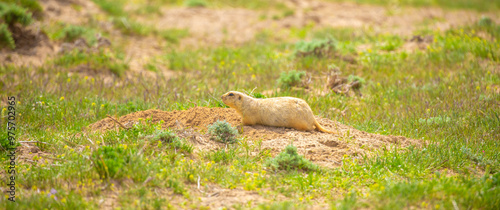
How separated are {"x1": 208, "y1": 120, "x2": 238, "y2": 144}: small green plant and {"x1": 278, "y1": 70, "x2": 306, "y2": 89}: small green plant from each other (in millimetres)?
3030

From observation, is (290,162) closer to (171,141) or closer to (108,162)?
(171,141)

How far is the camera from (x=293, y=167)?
16.2ft

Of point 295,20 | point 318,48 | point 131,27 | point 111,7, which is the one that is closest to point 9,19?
point 131,27

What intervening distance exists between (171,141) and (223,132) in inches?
30.4

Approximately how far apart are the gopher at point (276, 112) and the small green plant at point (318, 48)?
458 centimetres

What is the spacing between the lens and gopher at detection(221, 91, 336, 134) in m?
5.69

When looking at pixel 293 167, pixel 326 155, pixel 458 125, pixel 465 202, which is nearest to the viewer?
pixel 465 202

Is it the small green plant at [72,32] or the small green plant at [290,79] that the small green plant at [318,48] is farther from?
the small green plant at [72,32]

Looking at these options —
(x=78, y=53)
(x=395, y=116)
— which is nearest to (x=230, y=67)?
(x=78, y=53)

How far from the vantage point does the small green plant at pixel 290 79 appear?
323 inches

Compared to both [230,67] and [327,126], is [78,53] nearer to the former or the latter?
[230,67]

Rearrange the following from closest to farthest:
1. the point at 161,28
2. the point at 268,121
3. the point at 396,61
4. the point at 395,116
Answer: the point at 268,121 < the point at 395,116 < the point at 396,61 < the point at 161,28

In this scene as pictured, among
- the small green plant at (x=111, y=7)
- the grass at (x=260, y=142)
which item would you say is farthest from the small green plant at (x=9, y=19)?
the small green plant at (x=111, y=7)

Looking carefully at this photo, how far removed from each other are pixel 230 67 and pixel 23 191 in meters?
6.59
